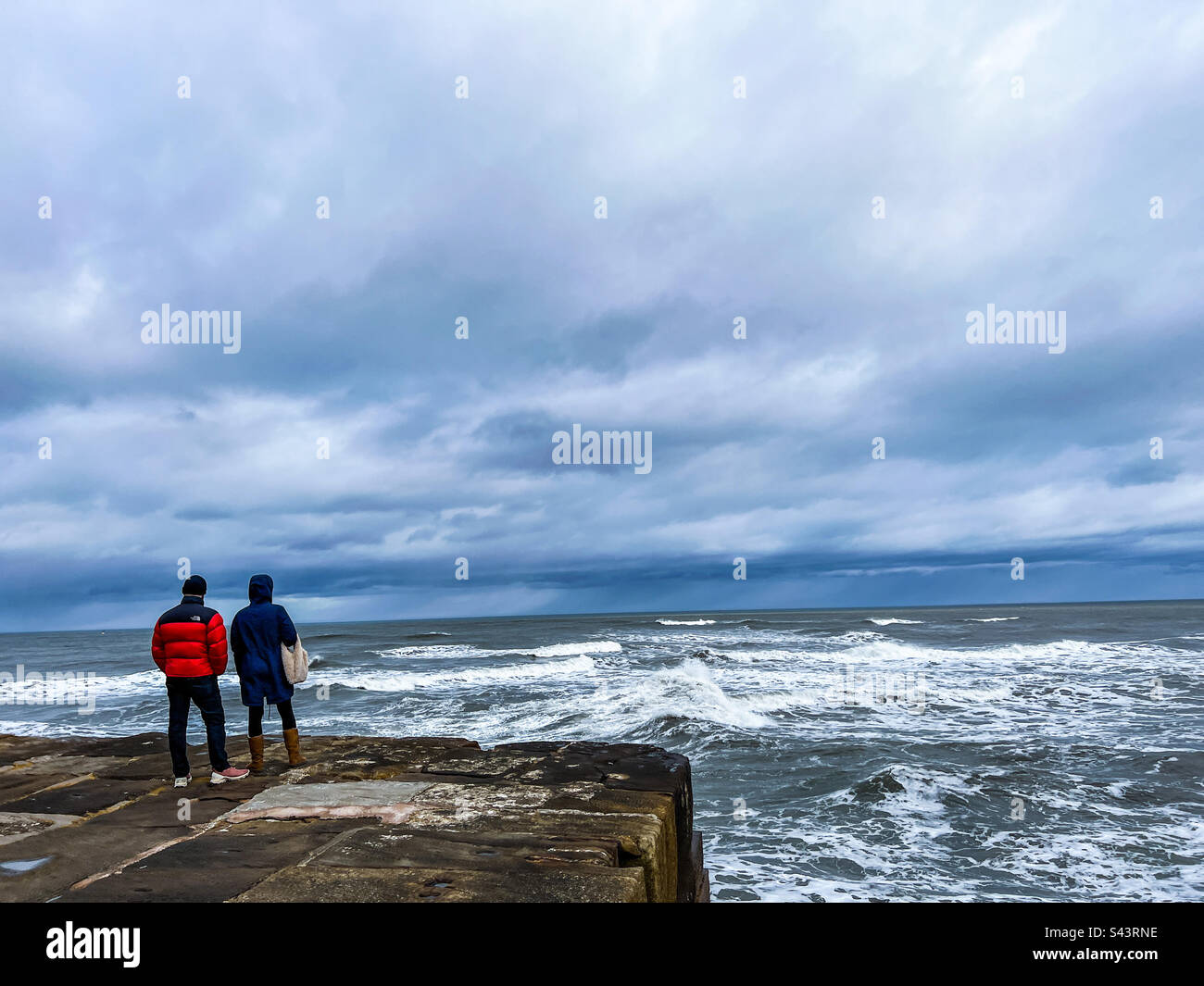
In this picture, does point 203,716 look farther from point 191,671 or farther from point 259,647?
point 259,647

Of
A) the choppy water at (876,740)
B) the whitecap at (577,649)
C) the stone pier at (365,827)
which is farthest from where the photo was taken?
the whitecap at (577,649)

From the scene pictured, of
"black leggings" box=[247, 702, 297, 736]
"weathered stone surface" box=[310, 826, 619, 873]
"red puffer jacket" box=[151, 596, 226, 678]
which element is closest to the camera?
"weathered stone surface" box=[310, 826, 619, 873]

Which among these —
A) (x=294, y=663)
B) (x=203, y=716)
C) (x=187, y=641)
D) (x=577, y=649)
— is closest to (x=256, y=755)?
(x=203, y=716)

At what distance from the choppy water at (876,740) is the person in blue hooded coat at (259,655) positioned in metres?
4.16

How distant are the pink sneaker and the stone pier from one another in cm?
12

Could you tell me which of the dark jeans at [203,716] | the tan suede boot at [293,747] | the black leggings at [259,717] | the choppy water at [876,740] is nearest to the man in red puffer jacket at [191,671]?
the dark jeans at [203,716]

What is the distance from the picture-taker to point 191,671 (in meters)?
5.21

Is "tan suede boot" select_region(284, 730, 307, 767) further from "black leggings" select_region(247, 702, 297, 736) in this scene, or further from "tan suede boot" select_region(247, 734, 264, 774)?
"tan suede boot" select_region(247, 734, 264, 774)

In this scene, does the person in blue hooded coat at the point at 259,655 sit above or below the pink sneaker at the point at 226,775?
above

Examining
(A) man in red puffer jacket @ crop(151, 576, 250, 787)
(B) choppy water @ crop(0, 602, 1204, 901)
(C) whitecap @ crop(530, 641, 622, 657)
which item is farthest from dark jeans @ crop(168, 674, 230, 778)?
(C) whitecap @ crop(530, 641, 622, 657)

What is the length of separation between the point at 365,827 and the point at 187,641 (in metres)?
2.31

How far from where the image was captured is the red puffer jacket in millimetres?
5176

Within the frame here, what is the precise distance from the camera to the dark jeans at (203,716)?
5.18m

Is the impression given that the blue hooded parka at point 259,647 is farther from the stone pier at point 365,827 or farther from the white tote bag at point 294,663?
the stone pier at point 365,827
